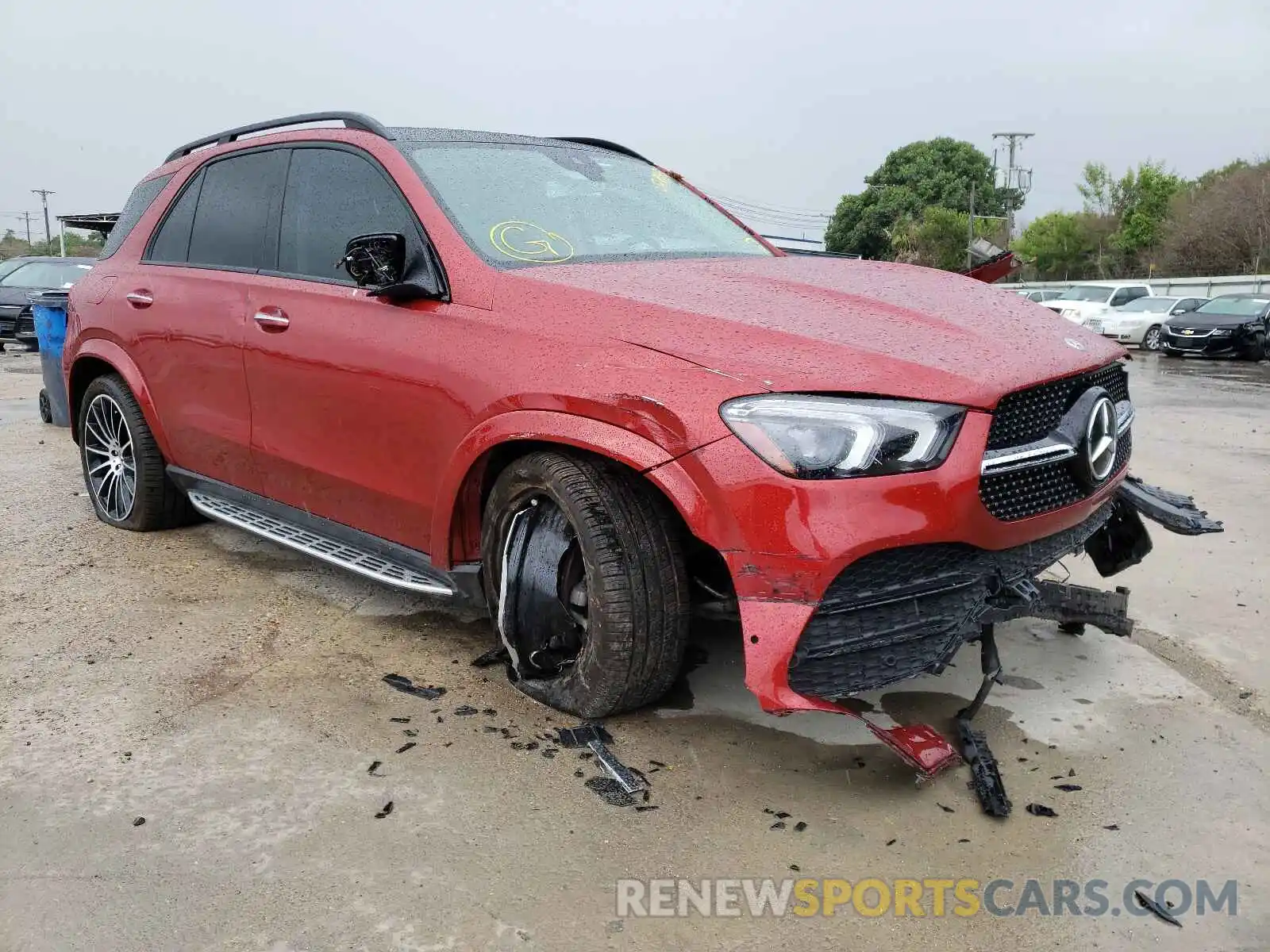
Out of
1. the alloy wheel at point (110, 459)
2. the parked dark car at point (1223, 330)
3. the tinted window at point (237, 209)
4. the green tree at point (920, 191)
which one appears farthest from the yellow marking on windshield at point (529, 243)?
the green tree at point (920, 191)

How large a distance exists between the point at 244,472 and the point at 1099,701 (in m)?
3.16

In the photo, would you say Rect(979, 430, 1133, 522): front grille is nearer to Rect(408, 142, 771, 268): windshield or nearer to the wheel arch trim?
the wheel arch trim

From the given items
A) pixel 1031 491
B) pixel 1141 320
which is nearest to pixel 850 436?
pixel 1031 491

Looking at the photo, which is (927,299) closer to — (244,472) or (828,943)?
(828,943)

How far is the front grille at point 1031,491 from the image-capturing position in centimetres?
243

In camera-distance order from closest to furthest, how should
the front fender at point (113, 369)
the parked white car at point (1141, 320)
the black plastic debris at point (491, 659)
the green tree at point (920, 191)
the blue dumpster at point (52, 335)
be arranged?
the black plastic debris at point (491, 659) → the front fender at point (113, 369) → the blue dumpster at point (52, 335) → the parked white car at point (1141, 320) → the green tree at point (920, 191)

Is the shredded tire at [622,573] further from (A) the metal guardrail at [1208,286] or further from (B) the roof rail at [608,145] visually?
(A) the metal guardrail at [1208,286]

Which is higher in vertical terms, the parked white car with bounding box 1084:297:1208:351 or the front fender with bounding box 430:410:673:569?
the parked white car with bounding box 1084:297:1208:351

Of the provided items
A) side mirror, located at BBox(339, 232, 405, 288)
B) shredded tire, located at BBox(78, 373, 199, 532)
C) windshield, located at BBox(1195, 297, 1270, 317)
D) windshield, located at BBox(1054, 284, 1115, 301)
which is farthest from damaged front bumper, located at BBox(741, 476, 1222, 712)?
windshield, located at BBox(1054, 284, 1115, 301)

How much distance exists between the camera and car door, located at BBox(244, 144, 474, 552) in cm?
306

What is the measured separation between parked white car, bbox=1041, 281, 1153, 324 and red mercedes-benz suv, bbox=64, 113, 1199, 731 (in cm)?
2310

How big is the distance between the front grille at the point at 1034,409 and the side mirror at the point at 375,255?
5.77 ft

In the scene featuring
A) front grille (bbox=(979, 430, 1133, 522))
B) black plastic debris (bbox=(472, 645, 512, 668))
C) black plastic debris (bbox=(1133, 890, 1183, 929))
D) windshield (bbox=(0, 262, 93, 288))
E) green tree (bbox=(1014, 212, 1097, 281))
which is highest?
green tree (bbox=(1014, 212, 1097, 281))

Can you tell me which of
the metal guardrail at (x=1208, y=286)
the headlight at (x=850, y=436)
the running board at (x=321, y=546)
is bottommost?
the running board at (x=321, y=546)
